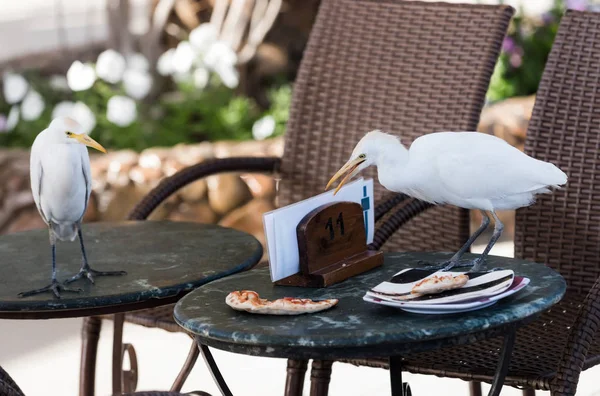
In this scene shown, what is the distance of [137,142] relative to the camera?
4480mm

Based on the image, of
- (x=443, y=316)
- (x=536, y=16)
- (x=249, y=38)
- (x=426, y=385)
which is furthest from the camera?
(x=536, y=16)

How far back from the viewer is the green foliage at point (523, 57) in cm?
532

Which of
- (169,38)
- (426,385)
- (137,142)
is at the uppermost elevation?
(169,38)

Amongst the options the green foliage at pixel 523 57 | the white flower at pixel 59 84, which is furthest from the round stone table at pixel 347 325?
the green foliage at pixel 523 57

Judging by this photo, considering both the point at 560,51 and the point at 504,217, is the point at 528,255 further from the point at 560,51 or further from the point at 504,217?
→ the point at 504,217

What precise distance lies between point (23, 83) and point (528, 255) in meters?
2.90

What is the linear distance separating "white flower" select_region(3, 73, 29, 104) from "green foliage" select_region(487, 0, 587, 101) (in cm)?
228

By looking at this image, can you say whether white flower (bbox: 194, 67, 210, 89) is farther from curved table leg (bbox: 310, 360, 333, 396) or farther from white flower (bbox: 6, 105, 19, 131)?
curved table leg (bbox: 310, 360, 333, 396)

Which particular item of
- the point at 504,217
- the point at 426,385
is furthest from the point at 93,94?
the point at 426,385

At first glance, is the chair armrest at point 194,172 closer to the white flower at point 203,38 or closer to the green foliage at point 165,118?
the green foliage at point 165,118

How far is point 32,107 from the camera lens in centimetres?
456

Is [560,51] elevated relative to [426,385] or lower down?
elevated

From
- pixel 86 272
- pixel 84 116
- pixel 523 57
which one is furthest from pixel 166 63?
pixel 86 272

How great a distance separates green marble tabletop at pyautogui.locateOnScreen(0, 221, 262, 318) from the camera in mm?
1719
